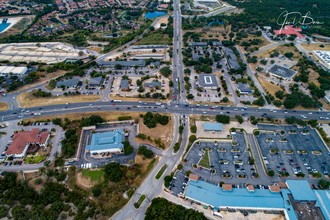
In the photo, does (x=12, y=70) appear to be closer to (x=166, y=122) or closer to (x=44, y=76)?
(x=44, y=76)

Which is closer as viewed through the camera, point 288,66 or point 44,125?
point 44,125

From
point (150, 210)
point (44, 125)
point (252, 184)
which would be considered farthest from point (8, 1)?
point (252, 184)

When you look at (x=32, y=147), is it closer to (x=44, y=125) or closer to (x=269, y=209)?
(x=44, y=125)

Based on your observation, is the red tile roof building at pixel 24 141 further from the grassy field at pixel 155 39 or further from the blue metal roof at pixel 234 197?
the grassy field at pixel 155 39

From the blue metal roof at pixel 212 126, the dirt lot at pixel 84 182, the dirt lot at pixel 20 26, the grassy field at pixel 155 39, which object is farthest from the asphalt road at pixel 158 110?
the dirt lot at pixel 20 26

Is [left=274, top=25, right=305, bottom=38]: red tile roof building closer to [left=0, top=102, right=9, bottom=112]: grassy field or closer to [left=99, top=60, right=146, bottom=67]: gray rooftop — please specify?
[left=99, top=60, right=146, bottom=67]: gray rooftop
